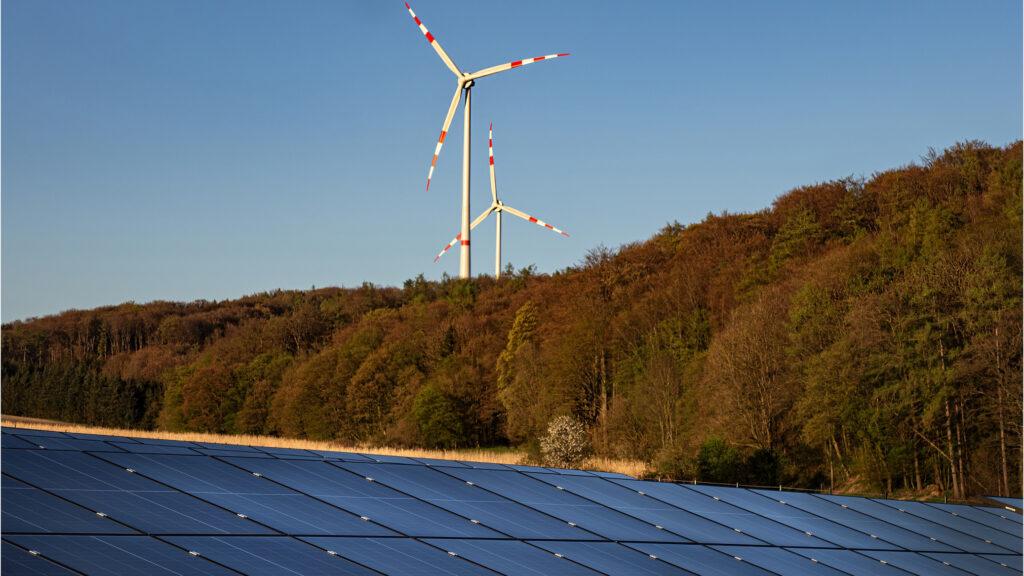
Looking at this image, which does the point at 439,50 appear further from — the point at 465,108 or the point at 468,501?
the point at 468,501

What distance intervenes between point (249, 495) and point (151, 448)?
461 centimetres

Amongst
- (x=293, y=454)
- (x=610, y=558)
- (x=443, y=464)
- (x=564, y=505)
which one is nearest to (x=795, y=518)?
(x=564, y=505)

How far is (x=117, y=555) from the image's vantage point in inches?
548

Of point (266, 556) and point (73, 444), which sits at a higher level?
point (73, 444)

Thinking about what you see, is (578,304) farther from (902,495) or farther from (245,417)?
(245,417)

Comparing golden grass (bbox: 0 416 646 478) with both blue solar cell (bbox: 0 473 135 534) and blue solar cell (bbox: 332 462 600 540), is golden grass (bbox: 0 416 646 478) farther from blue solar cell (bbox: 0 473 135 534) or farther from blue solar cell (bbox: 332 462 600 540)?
blue solar cell (bbox: 0 473 135 534)

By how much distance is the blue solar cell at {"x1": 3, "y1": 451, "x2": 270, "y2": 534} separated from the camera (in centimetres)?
1602

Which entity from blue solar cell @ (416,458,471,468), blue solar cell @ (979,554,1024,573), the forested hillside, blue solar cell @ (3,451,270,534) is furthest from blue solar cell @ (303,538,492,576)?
the forested hillside

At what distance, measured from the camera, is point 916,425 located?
2963 inches

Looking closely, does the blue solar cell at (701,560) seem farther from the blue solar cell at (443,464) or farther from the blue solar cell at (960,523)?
the blue solar cell at (960,523)

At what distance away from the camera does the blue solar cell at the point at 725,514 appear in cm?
2402

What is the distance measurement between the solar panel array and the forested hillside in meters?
40.0

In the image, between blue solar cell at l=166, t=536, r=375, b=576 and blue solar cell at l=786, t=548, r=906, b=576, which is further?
blue solar cell at l=786, t=548, r=906, b=576

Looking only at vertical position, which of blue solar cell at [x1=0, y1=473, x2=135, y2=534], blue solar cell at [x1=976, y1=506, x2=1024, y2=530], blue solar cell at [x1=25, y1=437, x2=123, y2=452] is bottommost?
blue solar cell at [x1=976, y1=506, x2=1024, y2=530]
